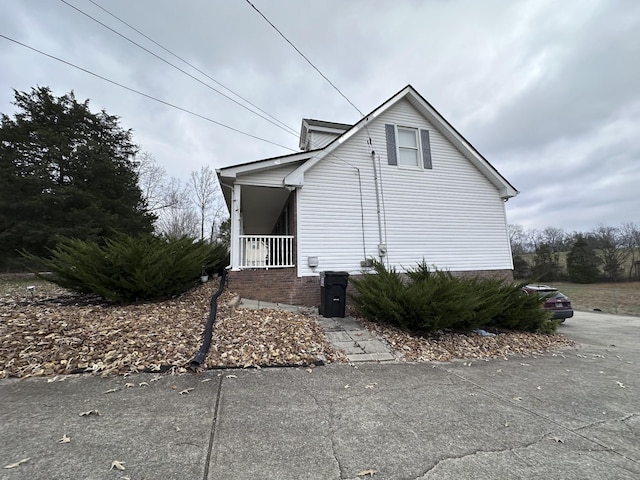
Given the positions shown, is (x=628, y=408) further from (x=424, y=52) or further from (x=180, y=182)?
(x=180, y=182)

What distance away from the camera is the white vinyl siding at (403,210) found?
8.23 meters

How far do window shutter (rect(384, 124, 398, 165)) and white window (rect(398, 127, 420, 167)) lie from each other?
227mm

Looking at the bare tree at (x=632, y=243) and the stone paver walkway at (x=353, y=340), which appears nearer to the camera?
the stone paver walkway at (x=353, y=340)

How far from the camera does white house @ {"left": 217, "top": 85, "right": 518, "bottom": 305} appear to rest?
780 cm

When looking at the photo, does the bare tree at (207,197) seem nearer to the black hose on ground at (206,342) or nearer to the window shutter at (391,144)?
the window shutter at (391,144)

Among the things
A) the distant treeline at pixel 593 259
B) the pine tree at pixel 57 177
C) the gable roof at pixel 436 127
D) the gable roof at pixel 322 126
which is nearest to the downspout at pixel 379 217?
the gable roof at pixel 436 127

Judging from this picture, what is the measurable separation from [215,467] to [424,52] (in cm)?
990

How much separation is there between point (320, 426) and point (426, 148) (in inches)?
371

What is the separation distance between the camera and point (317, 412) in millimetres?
2688

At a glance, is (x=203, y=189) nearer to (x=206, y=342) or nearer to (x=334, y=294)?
(x=334, y=294)

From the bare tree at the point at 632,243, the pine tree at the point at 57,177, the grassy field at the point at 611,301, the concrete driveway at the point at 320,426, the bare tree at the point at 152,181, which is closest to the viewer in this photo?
the concrete driveway at the point at 320,426

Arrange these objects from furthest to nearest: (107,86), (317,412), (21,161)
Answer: (21,161) → (107,86) → (317,412)

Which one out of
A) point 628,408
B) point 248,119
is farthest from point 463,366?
point 248,119

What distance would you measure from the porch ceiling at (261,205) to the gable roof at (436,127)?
94 centimetres
